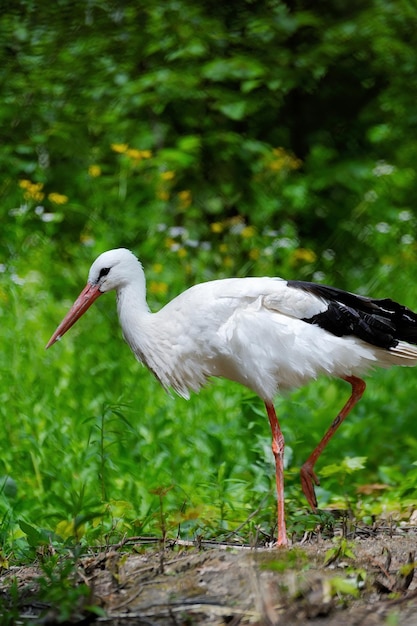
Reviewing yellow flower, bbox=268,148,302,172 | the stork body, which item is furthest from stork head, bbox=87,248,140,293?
yellow flower, bbox=268,148,302,172

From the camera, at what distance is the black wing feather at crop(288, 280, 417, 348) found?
414cm

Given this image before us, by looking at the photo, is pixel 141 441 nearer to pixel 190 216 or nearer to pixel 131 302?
pixel 131 302

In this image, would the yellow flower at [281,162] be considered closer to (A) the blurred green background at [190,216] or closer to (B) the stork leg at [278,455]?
(A) the blurred green background at [190,216]

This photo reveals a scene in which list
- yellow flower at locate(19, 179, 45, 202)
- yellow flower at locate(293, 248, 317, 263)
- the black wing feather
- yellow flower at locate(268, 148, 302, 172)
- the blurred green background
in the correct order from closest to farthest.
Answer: the black wing feather → the blurred green background → yellow flower at locate(19, 179, 45, 202) → yellow flower at locate(293, 248, 317, 263) → yellow flower at locate(268, 148, 302, 172)

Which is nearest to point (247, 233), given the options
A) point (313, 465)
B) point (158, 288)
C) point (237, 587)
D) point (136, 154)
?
point (136, 154)

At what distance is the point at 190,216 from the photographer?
28.5 feet

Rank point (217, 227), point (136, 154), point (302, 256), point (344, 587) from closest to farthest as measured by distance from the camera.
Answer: point (344, 587) < point (217, 227) < point (136, 154) < point (302, 256)

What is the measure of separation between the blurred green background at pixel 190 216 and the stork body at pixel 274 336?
11.6 inches

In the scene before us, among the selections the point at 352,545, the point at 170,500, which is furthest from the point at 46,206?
the point at 352,545

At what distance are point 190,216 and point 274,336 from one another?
4.72m

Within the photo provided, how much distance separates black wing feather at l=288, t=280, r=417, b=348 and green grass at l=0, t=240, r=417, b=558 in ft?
2.18

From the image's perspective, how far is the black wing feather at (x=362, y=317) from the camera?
4137 mm

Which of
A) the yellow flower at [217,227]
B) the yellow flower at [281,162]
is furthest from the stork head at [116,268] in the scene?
the yellow flower at [281,162]

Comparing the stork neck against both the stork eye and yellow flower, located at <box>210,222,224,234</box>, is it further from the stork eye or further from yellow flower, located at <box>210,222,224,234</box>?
yellow flower, located at <box>210,222,224,234</box>
